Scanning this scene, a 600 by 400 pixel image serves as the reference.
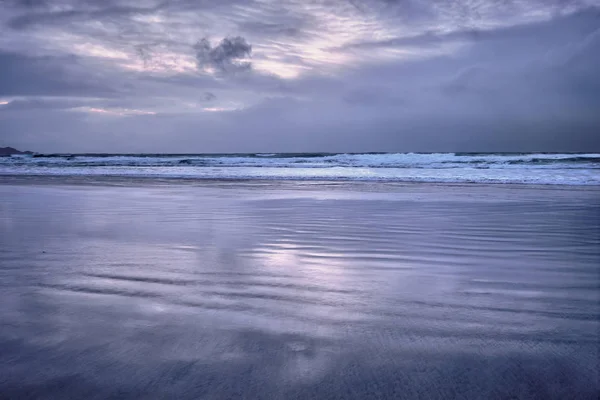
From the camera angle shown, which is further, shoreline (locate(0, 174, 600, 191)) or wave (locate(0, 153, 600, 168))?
wave (locate(0, 153, 600, 168))

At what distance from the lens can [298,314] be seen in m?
2.06

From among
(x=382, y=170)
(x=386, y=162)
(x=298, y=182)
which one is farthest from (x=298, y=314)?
(x=386, y=162)

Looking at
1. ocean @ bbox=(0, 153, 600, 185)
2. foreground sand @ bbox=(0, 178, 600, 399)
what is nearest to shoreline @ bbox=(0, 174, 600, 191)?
ocean @ bbox=(0, 153, 600, 185)

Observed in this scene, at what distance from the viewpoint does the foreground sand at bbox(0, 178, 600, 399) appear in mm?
1435

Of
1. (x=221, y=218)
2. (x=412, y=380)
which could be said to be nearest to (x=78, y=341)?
(x=412, y=380)

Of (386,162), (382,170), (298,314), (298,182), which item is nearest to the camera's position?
(298,314)

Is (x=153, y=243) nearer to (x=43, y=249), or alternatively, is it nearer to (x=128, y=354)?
(x=43, y=249)

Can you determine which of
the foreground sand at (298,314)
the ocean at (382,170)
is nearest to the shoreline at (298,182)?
the ocean at (382,170)

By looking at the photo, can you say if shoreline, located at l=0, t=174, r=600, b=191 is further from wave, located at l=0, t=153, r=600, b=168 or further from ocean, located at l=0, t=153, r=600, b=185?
wave, located at l=0, t=153, r=600, b=168

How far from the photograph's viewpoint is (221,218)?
571 cm

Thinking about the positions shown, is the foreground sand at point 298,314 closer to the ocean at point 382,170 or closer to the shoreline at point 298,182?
the shoreline at point 298,182

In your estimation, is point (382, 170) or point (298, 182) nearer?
point (298, 182)

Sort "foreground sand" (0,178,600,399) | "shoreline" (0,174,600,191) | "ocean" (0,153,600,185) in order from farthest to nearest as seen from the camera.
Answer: "ocean" (0,153,600,185), "shoreline" (0,174,600,191), "foreground sand" (0,178,600,399)

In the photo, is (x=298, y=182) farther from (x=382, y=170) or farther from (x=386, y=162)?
(x=386, y=162)
